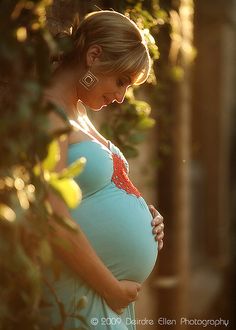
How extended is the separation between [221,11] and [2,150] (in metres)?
10.3

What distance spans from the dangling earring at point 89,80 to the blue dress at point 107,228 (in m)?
0.20

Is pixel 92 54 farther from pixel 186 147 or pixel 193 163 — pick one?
pixel 193 163

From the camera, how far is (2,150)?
1936mm

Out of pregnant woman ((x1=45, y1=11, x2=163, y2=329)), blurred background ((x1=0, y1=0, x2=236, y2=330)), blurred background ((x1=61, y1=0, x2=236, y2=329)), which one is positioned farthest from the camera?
blurred background ((x1=61, y1=0, x2=236, y2=329))

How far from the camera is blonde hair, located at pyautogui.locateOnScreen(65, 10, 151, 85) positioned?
2.92 meters

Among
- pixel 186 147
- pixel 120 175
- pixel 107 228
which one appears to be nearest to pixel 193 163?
pixel 186 147

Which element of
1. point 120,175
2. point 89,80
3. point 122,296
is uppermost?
point 89,80

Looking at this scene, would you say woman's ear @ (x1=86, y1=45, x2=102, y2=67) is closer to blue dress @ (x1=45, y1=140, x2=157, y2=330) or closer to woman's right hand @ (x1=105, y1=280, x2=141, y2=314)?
blue dress @ (x1=45, y1=140, x2=157, y2=330)

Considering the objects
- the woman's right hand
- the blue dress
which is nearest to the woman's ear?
the blue dress

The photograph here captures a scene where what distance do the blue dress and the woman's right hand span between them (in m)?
0.02

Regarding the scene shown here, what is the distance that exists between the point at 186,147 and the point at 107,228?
12.3 ft

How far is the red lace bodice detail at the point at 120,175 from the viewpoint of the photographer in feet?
9.87

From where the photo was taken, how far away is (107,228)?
9.64ft

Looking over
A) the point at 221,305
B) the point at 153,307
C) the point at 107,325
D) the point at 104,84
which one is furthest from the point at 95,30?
the point at 221,305
